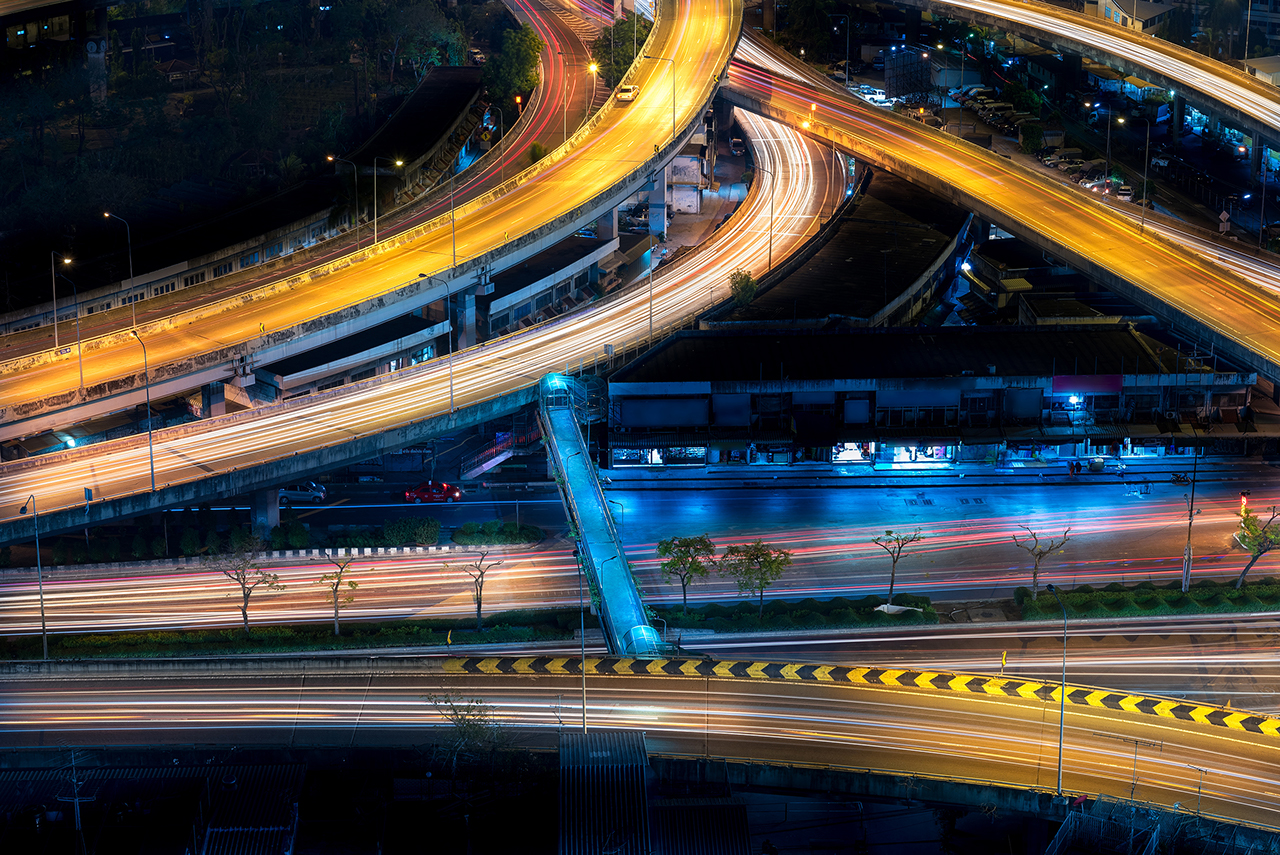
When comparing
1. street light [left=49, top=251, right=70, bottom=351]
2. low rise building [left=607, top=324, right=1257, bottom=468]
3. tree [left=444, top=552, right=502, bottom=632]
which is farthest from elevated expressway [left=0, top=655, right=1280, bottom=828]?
street light [left=49, top=251, right=70, bottom=351]

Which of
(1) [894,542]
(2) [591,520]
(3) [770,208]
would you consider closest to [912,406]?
(1) [894,542]

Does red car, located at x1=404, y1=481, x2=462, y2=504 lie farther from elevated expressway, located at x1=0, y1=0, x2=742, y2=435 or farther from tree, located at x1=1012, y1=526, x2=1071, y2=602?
tree, located at x1=1012, y1=526, x2=1071, y2=602

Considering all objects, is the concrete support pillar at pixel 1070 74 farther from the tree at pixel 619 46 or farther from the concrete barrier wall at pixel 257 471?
the concrete barrier wall at pixel 257 471

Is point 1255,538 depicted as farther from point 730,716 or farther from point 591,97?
point 591,97

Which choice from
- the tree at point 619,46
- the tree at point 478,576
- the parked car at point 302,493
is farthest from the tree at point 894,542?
the tree at point 619,46

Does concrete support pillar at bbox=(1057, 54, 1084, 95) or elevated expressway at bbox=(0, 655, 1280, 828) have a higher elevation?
concrete support pillar at bbox=(1057, 54, 1084, 95)

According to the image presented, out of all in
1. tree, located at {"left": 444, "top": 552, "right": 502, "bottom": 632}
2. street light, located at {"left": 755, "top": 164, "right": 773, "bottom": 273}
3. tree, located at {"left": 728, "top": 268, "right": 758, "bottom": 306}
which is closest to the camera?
tree, located at {"left": 444, "top": 552, "right": 502, "bottom": 632}

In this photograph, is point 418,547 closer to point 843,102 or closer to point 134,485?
point 134,485
